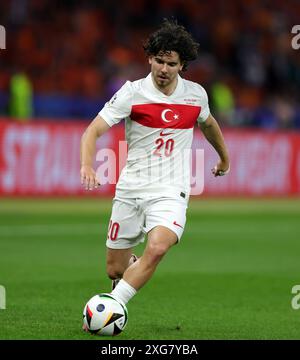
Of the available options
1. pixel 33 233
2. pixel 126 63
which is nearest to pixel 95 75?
pixel 126 63

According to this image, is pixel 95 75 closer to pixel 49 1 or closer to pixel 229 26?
pixel 49 1

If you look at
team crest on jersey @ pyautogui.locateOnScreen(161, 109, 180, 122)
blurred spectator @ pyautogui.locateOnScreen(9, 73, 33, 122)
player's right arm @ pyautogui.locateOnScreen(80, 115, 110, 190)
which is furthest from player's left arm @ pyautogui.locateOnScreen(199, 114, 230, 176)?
blurred spectator @ pyautogui.locateOnScreen(9, 73, 33, 122)

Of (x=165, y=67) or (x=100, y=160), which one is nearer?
(x=165, y=67)

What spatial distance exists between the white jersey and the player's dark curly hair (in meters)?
0.31

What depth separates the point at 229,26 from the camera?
99.6 feet

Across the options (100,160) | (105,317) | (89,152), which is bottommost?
(105,317)

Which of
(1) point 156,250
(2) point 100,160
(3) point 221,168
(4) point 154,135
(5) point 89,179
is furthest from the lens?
(2) point 100,160

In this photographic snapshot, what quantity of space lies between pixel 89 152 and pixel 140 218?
954mm

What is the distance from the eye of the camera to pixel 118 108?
880 cm

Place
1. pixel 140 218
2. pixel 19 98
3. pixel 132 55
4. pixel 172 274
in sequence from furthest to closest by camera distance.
→ pixel 132 55
pixel 19 98
pixel 172 274
pixel 140 218

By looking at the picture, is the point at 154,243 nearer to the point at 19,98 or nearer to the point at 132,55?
the point at 19,98

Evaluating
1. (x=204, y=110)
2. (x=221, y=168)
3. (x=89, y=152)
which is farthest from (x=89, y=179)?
(x=221, y=168)

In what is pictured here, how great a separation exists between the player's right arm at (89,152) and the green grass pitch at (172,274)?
1275mm

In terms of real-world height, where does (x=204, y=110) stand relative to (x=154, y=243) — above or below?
above
